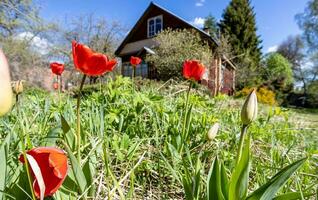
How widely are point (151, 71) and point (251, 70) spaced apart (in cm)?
962

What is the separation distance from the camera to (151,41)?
908 inches

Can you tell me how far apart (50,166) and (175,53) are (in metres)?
16.6

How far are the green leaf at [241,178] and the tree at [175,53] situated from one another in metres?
14.9

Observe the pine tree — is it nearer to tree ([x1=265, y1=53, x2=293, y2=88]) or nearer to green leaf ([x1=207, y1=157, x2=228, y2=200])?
tree ([x1=265, y1=53, x2=293, y2=88])

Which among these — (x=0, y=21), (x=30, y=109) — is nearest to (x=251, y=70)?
(x=0, y=21)

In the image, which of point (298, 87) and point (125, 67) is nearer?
point (125, 67)

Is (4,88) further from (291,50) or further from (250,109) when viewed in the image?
(291,50)

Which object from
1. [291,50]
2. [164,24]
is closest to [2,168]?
[164,24]

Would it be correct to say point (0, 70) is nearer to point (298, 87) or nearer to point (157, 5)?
point (157, 5)

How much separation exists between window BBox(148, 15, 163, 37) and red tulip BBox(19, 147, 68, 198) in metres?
22.7

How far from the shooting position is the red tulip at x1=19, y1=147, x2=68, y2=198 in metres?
0.61

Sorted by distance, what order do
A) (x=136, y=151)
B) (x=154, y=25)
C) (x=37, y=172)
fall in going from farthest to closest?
(x=154, y=25)
(x=136, y=151)
(x=37, y=172)

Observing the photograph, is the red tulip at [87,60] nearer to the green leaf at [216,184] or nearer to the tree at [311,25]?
the green leaf at [216,184]

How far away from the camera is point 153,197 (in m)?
1.12
